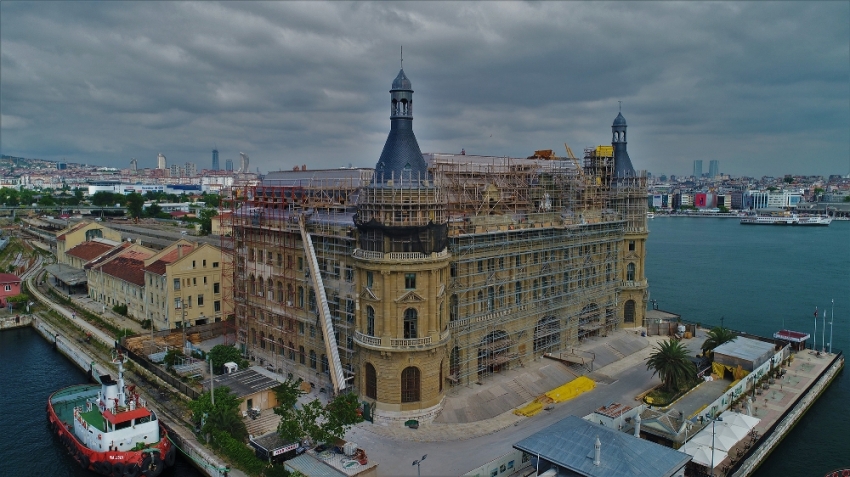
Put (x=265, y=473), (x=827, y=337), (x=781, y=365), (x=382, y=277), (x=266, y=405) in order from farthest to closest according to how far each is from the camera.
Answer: (x=827, y=337) < (x=781, y=365) < (x=266, y=405) < (x=382, y=277) < (x=265, y=473)

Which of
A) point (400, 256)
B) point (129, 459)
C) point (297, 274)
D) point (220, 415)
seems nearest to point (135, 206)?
point (297, 274)

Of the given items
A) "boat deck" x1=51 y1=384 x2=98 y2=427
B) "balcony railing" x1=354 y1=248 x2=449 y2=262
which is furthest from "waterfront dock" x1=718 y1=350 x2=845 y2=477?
"boat deck" x1=51 y1=384 x2=98 y2=427

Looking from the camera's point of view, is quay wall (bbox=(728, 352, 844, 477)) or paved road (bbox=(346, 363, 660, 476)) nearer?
paved road (bbox=(346, 363, 660, 476))

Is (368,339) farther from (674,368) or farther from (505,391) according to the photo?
(674,368)

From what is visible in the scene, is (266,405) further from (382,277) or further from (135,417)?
(382,277)

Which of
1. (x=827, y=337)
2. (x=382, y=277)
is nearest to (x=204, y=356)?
(x=382, y=277)

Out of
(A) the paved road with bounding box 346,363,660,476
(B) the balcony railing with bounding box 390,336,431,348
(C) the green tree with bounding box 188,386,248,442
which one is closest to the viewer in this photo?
(A) the paved road with bounding box 346,363,660,476

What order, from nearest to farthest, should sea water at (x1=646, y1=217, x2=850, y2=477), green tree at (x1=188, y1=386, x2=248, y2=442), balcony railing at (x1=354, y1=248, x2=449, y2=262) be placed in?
1. green tree at (x1=188, y1=386, x2=248, y2=442)
2. balcony railing at (x1=354, y1=248, x2=449, y2=262)
3. sea water at (x1=646, y1=217, x2=850, y2=477)

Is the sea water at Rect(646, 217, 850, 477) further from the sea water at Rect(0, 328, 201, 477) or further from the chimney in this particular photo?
the sea water at Rect(0, 328, 201, 477)
